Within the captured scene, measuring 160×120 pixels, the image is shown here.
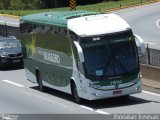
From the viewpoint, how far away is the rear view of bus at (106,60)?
1919 centimetres

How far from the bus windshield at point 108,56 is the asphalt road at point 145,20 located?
803 inches

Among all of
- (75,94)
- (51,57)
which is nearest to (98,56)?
(75,94)

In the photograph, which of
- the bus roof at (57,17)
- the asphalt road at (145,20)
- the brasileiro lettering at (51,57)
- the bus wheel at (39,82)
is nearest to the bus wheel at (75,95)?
the brasileiro lettering at (51,57)

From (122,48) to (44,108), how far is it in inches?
125

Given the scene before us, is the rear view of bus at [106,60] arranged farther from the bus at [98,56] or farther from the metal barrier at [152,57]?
the metal barrier at [152,57]

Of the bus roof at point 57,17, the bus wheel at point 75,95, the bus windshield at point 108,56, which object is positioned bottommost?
the bus wheel at point 75,95

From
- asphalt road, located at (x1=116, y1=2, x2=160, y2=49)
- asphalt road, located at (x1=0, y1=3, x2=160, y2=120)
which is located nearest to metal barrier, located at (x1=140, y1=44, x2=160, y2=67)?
asphalt road, located at (x1=0, y1=3, x2=160, y2=120)

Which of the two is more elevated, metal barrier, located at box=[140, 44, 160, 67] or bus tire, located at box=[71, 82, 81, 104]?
metal barrier, located at box=[140, 44, 160, 67]

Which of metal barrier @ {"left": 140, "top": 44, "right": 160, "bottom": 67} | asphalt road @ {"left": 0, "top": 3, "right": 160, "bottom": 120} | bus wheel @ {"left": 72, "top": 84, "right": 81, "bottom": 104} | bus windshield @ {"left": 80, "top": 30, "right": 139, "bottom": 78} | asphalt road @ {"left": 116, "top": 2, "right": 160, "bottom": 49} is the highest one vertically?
bus windshield @ {"left": 80, "top": 30, "right": 139, "bottom": 78}

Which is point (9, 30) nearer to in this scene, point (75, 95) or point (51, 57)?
point (51, 57)

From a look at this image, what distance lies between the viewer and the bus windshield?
757 inches

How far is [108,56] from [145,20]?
37335mm

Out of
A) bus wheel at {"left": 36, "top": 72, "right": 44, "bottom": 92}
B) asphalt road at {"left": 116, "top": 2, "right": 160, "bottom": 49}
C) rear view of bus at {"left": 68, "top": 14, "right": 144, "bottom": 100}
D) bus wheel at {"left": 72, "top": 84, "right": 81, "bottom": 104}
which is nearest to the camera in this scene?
rear view of bus at {"left": 68, "top": 14, "right": 144, "bottom": 100}

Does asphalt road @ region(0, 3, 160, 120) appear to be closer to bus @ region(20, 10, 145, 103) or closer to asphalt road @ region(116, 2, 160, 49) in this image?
bus @ region(20, 10, 145, 103)
